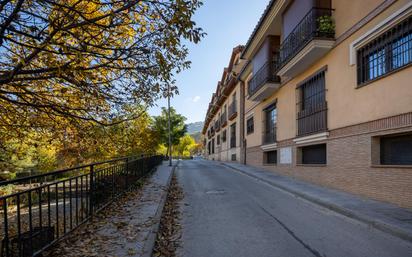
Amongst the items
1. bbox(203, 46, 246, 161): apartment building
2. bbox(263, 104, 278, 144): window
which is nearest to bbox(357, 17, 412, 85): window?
bbox(263, 104, 278, 144): window

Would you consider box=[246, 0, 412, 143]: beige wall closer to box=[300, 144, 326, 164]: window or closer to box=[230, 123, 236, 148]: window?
box=[300, 144, 326, 164]: window

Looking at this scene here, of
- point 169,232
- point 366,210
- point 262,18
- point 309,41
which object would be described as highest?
point 262,18

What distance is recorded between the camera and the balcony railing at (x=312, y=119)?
1208 centimetres

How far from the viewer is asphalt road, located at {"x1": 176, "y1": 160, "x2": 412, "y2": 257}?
16.1 feet

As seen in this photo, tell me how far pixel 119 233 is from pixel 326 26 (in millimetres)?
10078

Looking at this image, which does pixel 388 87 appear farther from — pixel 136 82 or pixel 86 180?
pixel 86 180

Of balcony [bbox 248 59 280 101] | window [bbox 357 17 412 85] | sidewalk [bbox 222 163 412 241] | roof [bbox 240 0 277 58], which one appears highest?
roof [bbox 240 0 277 58]

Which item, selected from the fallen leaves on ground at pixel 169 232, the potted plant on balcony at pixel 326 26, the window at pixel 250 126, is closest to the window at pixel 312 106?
the potted plant on balcony at pixel 326 26

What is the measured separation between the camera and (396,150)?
860 cm

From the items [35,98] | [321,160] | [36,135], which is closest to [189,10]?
[35,98]

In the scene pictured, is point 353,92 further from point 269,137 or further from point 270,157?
point 270,157

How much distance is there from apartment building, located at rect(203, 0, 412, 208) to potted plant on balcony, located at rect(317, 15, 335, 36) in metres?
0.04

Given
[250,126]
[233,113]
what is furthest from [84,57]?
[233,113]

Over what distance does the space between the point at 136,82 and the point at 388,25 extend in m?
6.87
